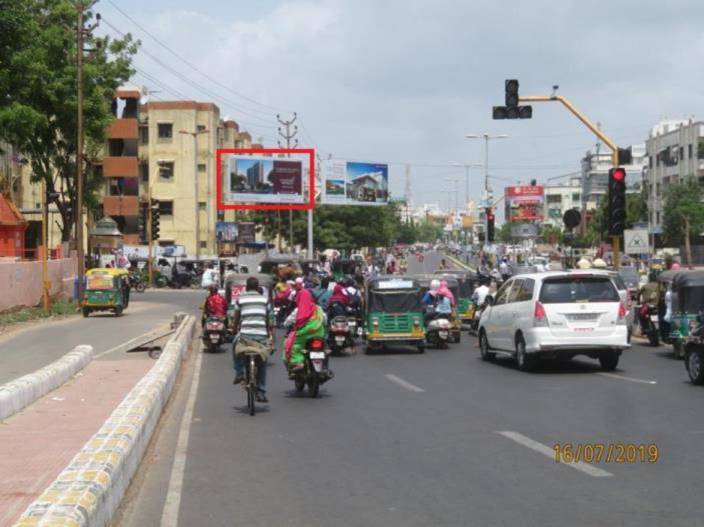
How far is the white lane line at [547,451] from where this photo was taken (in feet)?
29.0

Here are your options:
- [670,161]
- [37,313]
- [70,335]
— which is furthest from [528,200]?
[70,335]

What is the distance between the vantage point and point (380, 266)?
66938 millimetres

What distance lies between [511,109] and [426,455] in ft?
46.8

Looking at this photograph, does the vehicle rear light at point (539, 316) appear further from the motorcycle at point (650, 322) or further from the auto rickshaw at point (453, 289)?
the auto rickshaw at point (453, 289)

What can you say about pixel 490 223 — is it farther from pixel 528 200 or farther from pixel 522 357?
pixel 528 200

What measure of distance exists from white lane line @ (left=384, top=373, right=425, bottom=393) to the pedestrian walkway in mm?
4524

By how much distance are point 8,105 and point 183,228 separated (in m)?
39.0

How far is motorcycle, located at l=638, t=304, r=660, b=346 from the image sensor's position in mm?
23609

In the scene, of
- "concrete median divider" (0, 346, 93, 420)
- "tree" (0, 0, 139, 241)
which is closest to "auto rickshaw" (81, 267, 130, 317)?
"tree" (0, 0, 139, 241)

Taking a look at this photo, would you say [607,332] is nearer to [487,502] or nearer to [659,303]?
[659,303]

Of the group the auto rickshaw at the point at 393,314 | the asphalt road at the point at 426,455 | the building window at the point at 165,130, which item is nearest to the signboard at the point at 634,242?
the auto rickshaw at the point at 393,314

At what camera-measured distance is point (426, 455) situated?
9961mm

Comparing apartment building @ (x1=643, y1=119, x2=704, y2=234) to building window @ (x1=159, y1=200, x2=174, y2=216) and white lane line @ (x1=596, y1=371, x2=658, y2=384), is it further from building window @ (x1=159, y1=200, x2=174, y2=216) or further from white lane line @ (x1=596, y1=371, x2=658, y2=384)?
white lane line @ (x1=596, y1=371, x2=658, y2=384)
